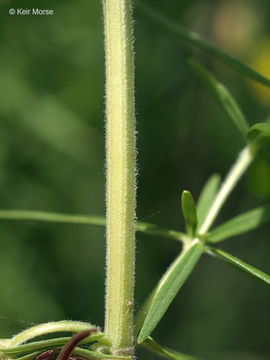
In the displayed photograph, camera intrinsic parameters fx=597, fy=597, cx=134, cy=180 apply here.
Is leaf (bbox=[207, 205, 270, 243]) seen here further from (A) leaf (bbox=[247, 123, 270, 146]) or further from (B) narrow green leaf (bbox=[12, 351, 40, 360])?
(B) narrow green leaf (bbox=[12, 351, 40, 360])

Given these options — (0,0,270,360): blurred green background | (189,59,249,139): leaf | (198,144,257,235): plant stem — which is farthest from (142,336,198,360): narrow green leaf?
(0,0,270,360): blurred green background

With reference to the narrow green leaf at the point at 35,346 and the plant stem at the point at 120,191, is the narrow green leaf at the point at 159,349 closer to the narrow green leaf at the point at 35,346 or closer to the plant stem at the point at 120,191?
the plant stem at the point at 120,191

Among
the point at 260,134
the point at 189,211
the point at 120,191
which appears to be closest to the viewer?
the point at 120,191

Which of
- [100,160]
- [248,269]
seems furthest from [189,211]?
[100,160]

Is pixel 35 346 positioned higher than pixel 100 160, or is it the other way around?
pixel 100 160

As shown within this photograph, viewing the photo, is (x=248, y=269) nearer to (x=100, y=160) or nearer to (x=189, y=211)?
(x=189, y=211)

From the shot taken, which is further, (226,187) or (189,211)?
(226,187)

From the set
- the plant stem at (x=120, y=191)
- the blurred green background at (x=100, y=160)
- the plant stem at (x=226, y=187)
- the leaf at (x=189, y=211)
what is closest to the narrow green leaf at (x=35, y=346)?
the plant stem at (x=120, y=191)
